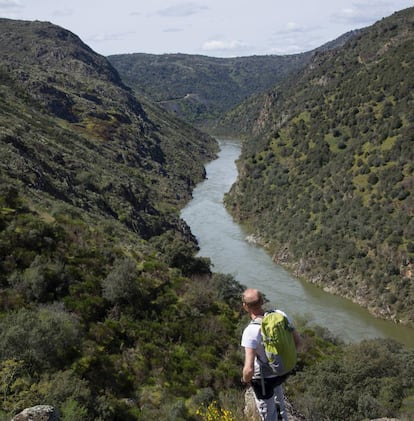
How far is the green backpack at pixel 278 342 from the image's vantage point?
6.18m

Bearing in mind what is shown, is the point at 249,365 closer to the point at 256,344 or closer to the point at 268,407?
the point at 256,344

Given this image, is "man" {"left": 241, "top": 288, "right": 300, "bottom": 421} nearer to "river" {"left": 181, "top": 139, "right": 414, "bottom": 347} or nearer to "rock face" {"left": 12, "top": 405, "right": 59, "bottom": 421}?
"rock face" {"left": 12, "top": 405, "right": 59, "bottom": 421}

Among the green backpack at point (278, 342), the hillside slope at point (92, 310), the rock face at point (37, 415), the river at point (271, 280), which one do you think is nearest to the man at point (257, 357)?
the green backpack at point (278, 342)

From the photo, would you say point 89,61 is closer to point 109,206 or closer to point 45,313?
point 109,206

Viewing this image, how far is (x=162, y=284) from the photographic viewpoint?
82.3 feet

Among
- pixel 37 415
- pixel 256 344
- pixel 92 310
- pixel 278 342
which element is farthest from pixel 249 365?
pixel 92 310

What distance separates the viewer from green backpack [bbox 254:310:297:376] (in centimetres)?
618

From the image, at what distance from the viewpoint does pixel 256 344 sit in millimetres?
6227

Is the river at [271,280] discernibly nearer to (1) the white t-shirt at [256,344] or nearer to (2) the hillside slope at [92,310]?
(2) the hillside slope at [92,310]

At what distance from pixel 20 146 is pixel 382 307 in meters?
36.0

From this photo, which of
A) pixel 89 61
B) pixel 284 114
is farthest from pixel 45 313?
pixel 89 61

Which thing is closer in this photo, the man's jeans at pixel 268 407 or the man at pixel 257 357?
the man at pixel 257 357

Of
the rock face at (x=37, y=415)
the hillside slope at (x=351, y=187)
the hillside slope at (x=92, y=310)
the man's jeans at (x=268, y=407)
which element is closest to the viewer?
the man's jeans at (x=268, y=407)

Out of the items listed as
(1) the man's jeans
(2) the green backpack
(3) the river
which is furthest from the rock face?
(3) the river
